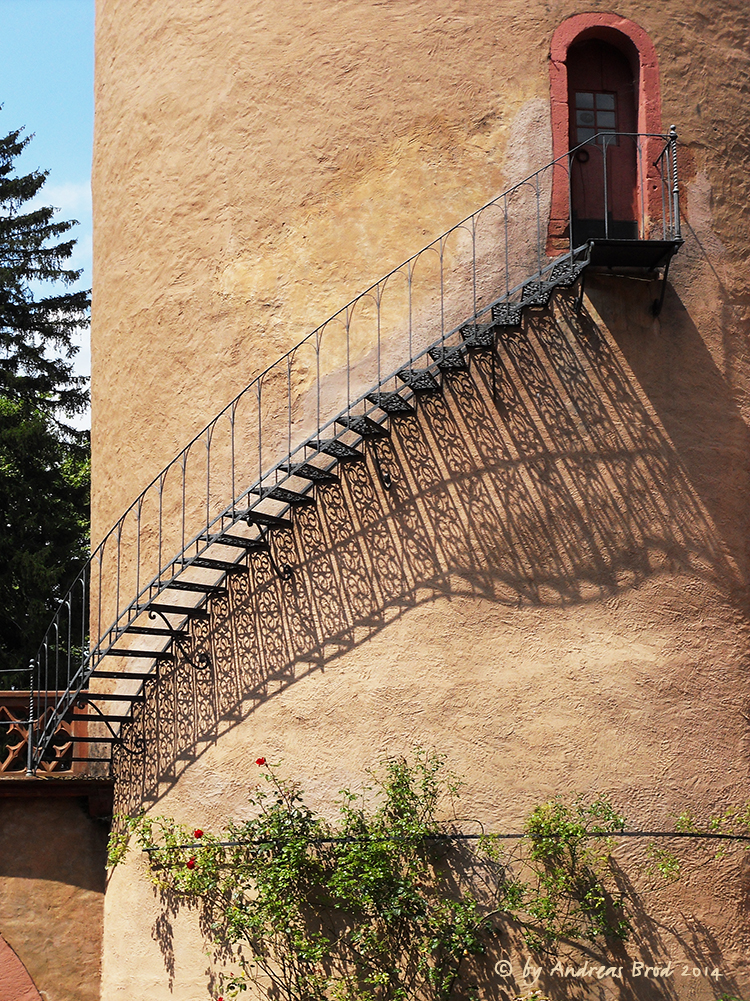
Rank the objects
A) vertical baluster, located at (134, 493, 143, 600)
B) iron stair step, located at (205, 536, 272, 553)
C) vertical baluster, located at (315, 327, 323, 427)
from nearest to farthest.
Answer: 1. iron stair step, located at (205, 536, 272, 553)
2. vertical baluster, located at (315, 327, 323, 427)
3. vertical baluster, located at (134, 493, 143, 600)

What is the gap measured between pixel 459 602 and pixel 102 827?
3.98m

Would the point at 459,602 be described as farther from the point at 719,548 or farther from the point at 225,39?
the point at 225,39

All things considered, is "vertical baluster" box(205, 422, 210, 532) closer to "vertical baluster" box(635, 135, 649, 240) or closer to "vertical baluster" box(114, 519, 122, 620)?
"vertical baluster" box(114, 519, 122, 620)

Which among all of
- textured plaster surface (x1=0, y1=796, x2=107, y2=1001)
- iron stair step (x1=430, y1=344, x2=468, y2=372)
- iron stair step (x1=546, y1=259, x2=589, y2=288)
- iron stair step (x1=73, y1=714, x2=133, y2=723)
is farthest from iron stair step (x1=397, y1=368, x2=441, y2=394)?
textured plaster surface (x1=0, y1=796, x2=107, y2=1001)

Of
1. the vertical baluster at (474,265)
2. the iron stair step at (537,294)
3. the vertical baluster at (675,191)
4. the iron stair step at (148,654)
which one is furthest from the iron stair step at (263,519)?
the vertical baluster at (675,191)

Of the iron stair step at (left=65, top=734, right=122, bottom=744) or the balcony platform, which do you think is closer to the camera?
the balcony platform

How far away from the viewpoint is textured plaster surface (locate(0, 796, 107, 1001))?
36.2ft

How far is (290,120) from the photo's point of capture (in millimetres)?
11688

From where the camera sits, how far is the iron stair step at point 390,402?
10531 millimetres

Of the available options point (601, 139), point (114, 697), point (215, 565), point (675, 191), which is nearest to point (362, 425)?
point (215, 565)

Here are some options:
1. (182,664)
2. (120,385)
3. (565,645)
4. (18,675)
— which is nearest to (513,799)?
(565,645)

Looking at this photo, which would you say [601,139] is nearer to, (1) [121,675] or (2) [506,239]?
(2) [506,239]

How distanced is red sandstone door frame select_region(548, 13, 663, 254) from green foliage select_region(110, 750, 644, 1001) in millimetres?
4998

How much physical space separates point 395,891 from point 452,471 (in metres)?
3.51
